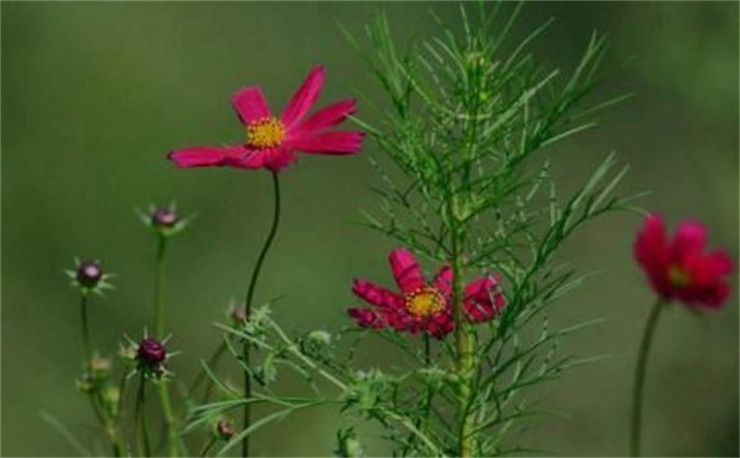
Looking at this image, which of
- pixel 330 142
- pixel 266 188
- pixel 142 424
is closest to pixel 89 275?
pixel 142 424

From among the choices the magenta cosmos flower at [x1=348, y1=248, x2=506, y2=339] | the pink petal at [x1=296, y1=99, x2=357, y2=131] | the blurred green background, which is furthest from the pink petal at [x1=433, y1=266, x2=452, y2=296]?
the blurred green background

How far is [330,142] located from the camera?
2.93 feet

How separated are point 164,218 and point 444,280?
0.76 ft

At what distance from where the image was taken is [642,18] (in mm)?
2775

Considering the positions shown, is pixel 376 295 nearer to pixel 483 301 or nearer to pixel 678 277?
pixel 483 301

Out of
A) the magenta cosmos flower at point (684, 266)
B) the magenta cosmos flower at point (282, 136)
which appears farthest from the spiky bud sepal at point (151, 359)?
the magenta cosmos flower at point (684, 266)

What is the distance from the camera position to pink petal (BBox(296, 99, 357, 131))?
90 centimetres

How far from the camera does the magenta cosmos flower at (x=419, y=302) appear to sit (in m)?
0.86

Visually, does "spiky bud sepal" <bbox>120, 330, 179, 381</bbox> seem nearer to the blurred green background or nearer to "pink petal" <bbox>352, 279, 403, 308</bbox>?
"pink petal" <bbox>352, 279, 403, 308</bbox>

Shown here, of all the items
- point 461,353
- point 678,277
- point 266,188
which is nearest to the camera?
point 678,277

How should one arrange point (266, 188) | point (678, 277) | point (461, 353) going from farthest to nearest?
1. point (266, 188)
2. point (461, 353)
3. point (678, 277)

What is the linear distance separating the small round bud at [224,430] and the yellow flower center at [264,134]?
17cm

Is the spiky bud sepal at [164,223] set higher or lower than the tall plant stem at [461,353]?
higher

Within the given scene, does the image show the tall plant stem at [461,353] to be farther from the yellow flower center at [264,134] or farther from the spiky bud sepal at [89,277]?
the spiky bud sepal at [89,277]
